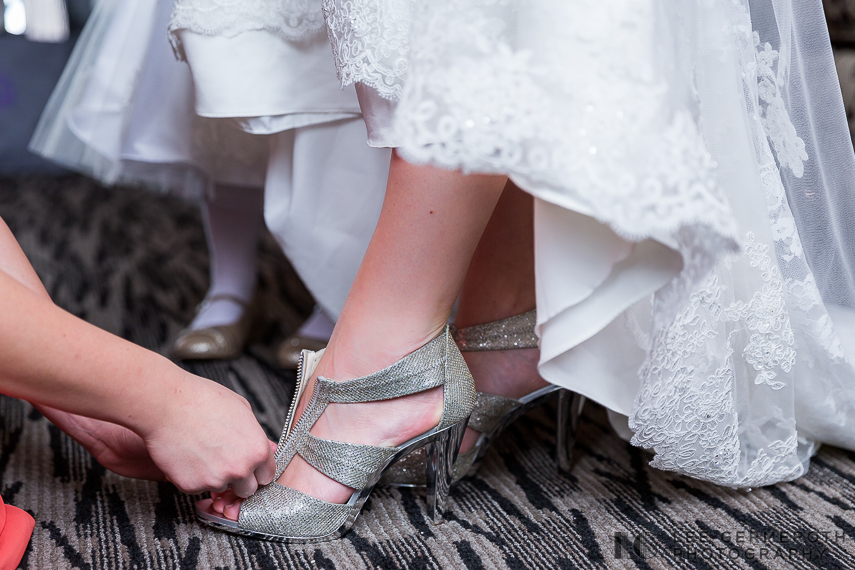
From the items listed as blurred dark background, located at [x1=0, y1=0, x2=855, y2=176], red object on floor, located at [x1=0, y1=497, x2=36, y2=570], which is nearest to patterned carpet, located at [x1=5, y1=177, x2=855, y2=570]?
red object on floor, located at [x1=0, y1=497, x2=36, y2=570]

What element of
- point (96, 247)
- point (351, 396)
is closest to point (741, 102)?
point (351, 396)

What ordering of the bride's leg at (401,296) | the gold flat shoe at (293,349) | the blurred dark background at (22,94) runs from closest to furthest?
the bride's leg at (401,296), the gold flat shoe at (293,349), the blurred dark background at (22,94)

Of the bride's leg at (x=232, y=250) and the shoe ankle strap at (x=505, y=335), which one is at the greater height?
the shoe ankle strap at (x=505, y=335)

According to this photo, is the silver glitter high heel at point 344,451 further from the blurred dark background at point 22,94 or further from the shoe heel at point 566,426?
the blurred dark background at point 22,94

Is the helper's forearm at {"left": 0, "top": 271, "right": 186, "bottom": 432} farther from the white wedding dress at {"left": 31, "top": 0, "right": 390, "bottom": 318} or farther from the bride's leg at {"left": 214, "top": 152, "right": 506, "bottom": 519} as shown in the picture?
the white wedding dress at {"left": 31, "top": 0, "right": 390, "bottom": 318}

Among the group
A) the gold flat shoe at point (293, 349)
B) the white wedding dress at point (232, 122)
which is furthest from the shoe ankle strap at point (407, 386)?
the gold flat shoe at point (293, 349)

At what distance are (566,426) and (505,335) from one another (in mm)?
111

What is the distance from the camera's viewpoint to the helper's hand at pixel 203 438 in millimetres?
481

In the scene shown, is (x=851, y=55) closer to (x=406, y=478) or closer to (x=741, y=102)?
(x=741, y=102)

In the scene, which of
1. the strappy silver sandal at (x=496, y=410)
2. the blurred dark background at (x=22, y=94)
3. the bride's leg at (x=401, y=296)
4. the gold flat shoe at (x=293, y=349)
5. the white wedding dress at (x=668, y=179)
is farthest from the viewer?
the blurred dark background at (x=22, y=94)

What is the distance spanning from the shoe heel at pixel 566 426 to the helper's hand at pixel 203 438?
12.0 inches

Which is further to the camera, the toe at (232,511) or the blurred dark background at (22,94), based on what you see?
the blurred dark background at (22,94)

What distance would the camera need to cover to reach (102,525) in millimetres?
565

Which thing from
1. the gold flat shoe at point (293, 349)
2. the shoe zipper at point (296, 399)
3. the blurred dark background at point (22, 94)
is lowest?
the blurred dark background at point (22, 94)
